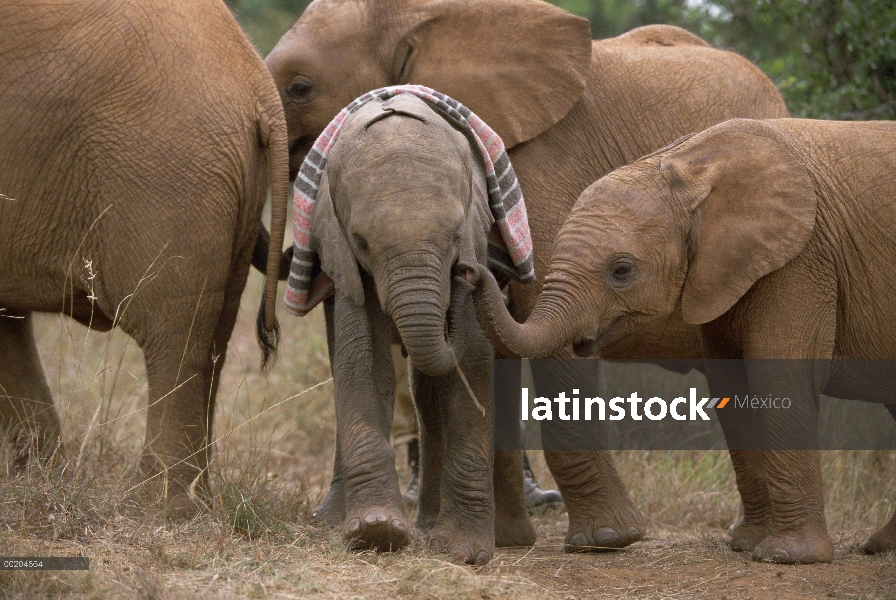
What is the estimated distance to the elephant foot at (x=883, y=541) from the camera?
5.26m

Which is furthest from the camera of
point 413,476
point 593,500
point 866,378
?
point 413,476

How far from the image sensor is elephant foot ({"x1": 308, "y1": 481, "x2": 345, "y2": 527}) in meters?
5.33

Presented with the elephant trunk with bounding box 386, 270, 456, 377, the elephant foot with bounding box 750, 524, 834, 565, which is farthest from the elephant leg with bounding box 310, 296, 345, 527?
the elephant foot with bounding box 750, 524, 834, 565

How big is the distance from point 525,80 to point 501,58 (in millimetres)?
167

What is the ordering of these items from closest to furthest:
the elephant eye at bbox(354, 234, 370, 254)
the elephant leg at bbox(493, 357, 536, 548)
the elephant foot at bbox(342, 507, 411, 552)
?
the elephant foot at bbox(342, 507, 411, 552) → the elephant eye at bbox(354, 234, 370, 254) → the elephant leg at bbox(493, 357, 536, 548)

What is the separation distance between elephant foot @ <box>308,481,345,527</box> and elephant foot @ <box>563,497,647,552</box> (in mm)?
950

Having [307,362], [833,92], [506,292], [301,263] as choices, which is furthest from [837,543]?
[307,362]

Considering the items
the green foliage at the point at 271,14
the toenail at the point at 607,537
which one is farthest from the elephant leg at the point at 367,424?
the green foliage at the point at 271,14

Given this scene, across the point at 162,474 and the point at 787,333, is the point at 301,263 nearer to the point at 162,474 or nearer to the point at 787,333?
the point at 162,474

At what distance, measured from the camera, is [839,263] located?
4.87m

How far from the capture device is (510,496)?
5344 millimetres

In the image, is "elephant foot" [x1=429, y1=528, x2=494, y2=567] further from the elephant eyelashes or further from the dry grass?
the elephant eyelashes

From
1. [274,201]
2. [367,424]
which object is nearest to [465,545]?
[367,424]

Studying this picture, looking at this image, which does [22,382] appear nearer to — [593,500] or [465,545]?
[465,545]
